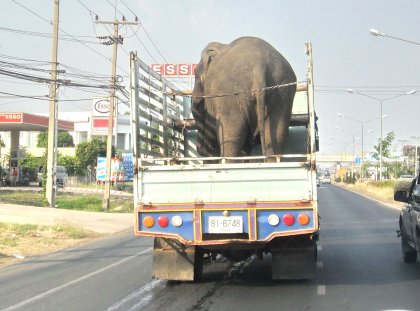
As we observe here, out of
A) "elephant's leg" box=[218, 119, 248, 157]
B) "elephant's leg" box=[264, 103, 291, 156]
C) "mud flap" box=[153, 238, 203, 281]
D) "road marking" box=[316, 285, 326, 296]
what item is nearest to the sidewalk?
"mud flap" box=[153, 238, 203, 281]

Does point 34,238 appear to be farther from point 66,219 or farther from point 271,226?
point 271,226

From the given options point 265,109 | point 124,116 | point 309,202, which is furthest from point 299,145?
point 124,116

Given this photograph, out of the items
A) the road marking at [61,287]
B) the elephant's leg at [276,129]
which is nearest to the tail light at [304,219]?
the elephant's leg at [276,129]

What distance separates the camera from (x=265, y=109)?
8648 mm

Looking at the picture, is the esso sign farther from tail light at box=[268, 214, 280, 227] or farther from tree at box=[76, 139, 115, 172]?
tail light at box=[268, 214, 280, 227]

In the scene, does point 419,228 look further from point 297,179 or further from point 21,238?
point 21,238

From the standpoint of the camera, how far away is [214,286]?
30.2 ft

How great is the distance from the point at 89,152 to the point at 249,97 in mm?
58202

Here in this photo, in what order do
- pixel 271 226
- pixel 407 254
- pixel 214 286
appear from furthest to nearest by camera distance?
pixel 407 254 → pixel 214 286 → pixel 271 226

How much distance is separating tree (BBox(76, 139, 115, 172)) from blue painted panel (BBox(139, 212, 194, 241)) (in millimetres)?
57776

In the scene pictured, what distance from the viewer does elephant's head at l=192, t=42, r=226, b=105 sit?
31.0 ft

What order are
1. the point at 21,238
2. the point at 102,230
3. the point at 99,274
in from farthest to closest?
the point at 102,230 < the point at 21,238 < the point at 99,274

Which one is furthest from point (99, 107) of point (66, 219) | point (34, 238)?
point (34, 238)

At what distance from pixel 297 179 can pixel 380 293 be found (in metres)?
2.05
